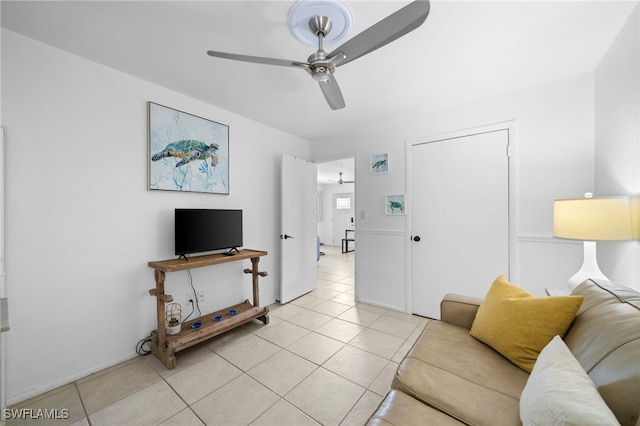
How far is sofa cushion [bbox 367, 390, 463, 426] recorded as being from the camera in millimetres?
886

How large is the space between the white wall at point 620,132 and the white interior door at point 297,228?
2975mm

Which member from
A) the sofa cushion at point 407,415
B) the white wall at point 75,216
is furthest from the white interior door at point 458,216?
the white wall at point 75,216

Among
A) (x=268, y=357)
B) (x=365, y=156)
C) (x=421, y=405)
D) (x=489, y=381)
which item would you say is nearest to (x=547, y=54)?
(x=365, y=156)

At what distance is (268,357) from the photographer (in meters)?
2.07

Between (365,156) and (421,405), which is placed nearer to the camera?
(421,405)

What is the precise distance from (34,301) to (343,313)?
2665mm

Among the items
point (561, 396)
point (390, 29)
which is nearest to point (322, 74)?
point (390, 29)

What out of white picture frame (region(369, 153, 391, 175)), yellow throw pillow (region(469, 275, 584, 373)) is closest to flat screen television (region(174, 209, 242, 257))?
white picture frame (region(369, 153, 391, 175))

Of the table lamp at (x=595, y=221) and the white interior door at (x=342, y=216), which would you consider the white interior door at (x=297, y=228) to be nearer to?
the table lamp at (x=595, y=221)

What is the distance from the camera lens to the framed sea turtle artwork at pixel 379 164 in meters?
3.08

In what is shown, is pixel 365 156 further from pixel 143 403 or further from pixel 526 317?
pixel 143 403

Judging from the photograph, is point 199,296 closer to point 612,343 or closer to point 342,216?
point 612,343

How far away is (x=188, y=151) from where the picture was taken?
2.42m

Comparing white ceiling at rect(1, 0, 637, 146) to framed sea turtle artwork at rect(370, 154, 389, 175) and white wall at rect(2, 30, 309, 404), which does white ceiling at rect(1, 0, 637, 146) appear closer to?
white wall at rect(2, 30, 309, 404)
